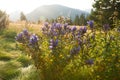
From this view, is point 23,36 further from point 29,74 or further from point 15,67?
point 15,67

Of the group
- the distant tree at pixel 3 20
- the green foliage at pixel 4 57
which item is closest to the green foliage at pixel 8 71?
the green foliage at pixel 4 57

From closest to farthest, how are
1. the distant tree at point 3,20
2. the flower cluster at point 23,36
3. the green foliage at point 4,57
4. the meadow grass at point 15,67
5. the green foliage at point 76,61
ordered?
Answer: the green foliage at point 76,61, the flower cluster at point 23,36, the meadow grass at point 15,67, the green foliage at point 4,57, the distant tree at point 3,20

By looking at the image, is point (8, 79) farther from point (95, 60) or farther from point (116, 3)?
point (116, 3)

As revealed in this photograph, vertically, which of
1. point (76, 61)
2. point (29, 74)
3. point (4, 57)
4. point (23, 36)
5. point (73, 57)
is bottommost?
point (4, 57)

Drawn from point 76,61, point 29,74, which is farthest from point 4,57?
point 76,61

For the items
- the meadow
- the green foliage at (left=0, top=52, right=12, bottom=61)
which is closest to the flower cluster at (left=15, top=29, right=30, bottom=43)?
the meadow

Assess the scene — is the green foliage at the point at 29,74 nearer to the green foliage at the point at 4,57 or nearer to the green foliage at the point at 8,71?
the green foliage at the point at 8,71

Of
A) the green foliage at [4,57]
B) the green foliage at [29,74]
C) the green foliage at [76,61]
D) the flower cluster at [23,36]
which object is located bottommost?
the green foliage at [4,57]

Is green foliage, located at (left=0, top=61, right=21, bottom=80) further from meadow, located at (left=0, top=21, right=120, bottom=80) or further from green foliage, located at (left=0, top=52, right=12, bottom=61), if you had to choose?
green foliage, located at (left=0, top=52, right=12, bottom=61)

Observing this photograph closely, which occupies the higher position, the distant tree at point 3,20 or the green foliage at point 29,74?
the distant tree at point 3,20

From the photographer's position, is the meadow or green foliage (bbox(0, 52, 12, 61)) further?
green foliage (bbox(0, 52, 12, 61))

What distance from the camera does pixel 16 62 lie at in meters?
8.75

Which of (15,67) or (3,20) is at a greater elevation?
(3,20)

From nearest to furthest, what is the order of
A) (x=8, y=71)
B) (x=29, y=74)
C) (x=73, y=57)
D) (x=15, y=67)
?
(x=73, y=57) → (x=29, y=74) → (x=8, y=71) → (x=15, y=67)
